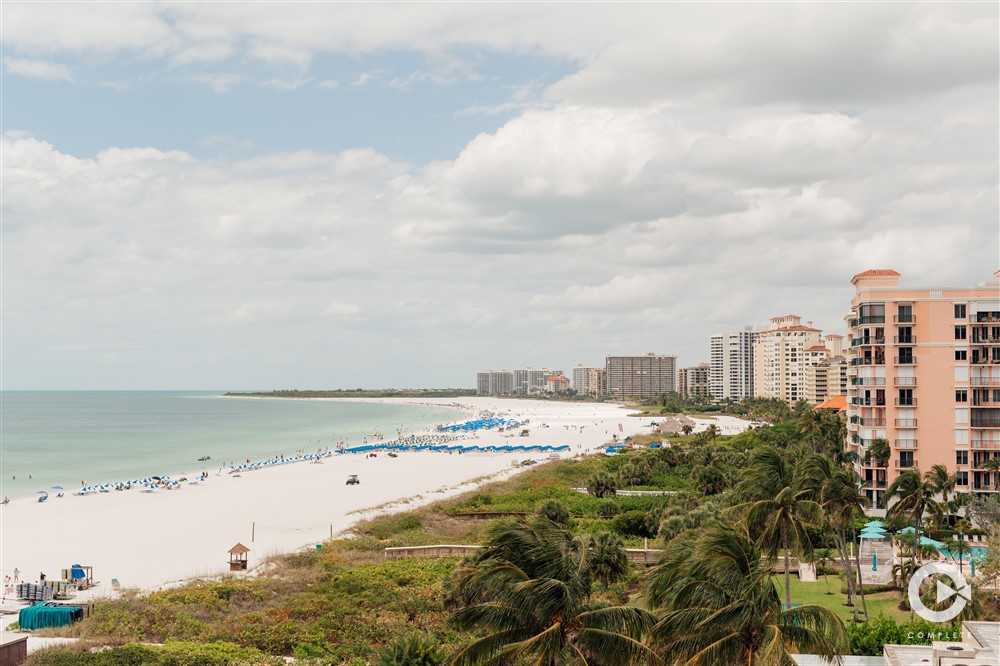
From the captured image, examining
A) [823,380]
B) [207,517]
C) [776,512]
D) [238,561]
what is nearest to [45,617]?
[238,561]

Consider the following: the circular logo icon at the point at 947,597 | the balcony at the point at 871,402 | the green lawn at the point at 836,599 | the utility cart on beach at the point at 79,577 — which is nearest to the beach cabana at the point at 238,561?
the utility cart on beach at the point at 79,577

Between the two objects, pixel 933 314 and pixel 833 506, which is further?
pixel 933 314

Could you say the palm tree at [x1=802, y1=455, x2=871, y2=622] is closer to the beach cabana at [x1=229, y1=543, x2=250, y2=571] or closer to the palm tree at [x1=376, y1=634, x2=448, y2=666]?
the palm tree at [x1=376, y1=634, x2=448, y2=666]

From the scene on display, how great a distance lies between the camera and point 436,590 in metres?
29.4

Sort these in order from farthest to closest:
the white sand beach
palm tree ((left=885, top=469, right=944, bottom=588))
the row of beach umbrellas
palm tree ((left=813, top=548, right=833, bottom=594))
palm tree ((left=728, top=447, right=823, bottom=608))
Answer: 1. the row of beach umbrellas
2. the white sand beach
3. palm tree ((left=813, top=548, right=833, bottom=594))
4. palm tree ((left=885, top=469, right=944, bottom=588))
5. palm tree ((left=728, top=447, right=823, bottom=608))

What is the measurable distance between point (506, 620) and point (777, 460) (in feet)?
49.8

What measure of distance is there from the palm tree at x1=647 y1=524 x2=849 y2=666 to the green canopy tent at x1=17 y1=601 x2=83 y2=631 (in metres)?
21.9

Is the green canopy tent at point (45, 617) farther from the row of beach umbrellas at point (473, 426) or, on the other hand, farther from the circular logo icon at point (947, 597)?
the row of beach umbrellas at point (473, 426)

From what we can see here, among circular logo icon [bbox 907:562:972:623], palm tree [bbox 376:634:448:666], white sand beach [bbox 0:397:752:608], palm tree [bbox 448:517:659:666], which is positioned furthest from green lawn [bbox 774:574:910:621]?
white sand beach [bbox 0:397:752:608]

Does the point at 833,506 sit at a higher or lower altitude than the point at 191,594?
higher

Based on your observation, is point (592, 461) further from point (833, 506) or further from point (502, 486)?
point (833, 506)

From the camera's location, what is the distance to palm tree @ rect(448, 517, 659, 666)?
12633 mm

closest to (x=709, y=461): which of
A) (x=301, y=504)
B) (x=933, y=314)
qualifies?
(x=933, y=314)

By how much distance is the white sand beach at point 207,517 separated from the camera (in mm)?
41375
